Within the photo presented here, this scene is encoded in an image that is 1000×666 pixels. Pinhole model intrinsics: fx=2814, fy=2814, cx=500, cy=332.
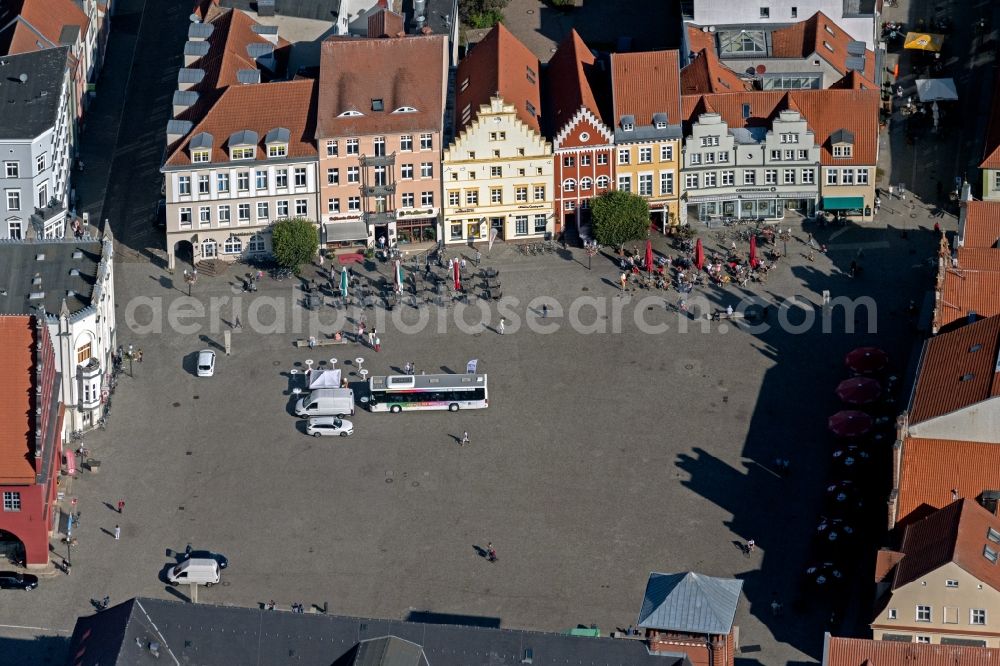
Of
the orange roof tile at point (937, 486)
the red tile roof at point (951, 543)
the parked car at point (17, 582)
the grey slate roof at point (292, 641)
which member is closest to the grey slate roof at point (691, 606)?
the grey slate roof at point (292, 641)

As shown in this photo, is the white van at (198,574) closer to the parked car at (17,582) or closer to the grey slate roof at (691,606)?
the parked car at (17,582)

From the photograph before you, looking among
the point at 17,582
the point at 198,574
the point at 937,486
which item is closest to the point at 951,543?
the point at 937,486

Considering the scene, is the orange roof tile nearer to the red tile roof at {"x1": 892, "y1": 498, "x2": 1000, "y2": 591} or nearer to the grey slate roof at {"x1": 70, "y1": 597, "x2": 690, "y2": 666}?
the red tile roof at {"x1": 892, "y1": 498, "x2": 1000, "y2": 591}

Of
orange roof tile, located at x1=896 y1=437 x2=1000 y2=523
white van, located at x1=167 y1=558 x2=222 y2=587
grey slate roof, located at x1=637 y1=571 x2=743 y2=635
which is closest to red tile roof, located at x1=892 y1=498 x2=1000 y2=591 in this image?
orange roof tile, located at x1=896 y1=437 x2=1000 y2=523

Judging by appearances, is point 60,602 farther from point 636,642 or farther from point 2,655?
point 636,642

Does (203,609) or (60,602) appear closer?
(203,609)

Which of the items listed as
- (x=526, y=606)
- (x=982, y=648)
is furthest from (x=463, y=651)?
(x=982, y=648)
